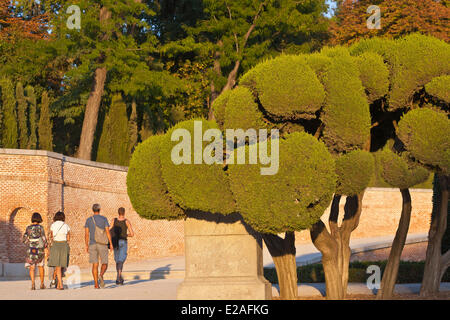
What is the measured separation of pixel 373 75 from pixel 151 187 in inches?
A: 163

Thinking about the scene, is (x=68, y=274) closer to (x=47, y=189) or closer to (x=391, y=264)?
(x=47, y=189)

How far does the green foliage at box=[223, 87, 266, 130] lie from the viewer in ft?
36.7

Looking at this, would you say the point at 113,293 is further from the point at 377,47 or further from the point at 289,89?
the point at 377,47

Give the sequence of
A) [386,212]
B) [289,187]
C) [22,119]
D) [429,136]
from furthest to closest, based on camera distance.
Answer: [386,212] < [22,119] < [429,136] < [289,187]

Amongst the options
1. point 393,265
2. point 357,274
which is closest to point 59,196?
point 357,274

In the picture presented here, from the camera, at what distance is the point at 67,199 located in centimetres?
2428

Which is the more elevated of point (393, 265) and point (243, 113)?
point (243, 113)

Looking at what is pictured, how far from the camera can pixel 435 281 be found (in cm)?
1512

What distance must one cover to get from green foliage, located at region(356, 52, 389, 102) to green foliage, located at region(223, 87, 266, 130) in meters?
1.88

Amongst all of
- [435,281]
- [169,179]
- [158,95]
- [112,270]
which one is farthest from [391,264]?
[158,95]

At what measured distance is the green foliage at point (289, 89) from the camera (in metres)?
10.8

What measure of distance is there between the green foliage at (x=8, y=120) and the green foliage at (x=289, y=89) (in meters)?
18.0

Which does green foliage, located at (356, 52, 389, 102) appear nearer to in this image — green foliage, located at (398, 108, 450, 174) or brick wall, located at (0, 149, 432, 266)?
green foliage, located at (398, 108, 450, 174)

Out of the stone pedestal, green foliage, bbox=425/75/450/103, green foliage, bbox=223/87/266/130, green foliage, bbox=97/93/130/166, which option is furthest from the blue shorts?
green foliage, bbox=97/93/130/166
